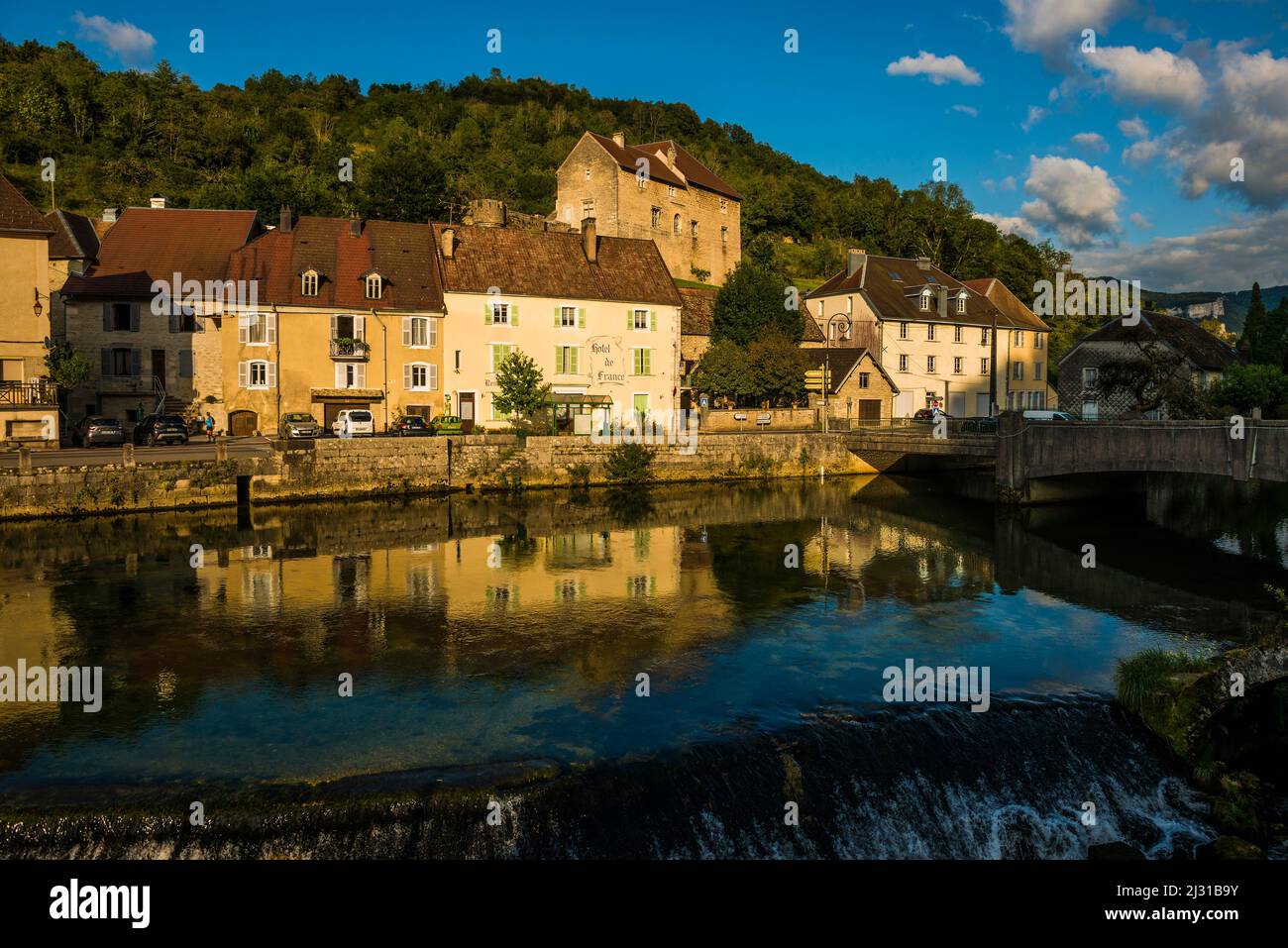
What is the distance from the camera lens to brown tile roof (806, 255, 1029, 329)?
64.2 meters

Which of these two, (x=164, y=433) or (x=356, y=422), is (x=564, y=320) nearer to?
(x=356, y=422)

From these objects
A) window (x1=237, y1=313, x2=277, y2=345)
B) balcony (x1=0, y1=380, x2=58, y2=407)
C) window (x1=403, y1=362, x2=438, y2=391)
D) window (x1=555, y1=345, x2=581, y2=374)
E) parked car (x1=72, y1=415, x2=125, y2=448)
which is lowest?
parked car (x1=72, y1=415, x2=125, y2=448)

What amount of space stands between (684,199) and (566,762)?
7800cm

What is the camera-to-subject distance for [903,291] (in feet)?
223

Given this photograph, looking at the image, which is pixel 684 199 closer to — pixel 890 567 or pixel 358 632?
pixel 890 567

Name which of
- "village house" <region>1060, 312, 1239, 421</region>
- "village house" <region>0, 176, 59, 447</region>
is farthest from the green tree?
"village house" <region>1060, 312, 1239, 421</region>

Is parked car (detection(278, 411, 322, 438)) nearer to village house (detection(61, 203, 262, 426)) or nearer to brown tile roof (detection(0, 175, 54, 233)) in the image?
village house (detection(61, 203, 262, 426))

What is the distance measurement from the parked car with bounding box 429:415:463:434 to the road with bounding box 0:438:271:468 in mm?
7770

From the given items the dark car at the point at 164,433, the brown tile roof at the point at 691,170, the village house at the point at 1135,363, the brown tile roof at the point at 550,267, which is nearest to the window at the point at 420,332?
the brown tile roof at the point at 550,267

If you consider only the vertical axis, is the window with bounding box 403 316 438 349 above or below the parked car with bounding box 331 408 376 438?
above

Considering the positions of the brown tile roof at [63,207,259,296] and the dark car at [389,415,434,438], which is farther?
the brown tile roof at [63,207,259,296]

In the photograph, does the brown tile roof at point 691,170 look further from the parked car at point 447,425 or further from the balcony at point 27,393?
the balcony at point 27,393

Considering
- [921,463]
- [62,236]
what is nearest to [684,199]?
[921,463]

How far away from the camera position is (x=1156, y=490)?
45.1 meters
